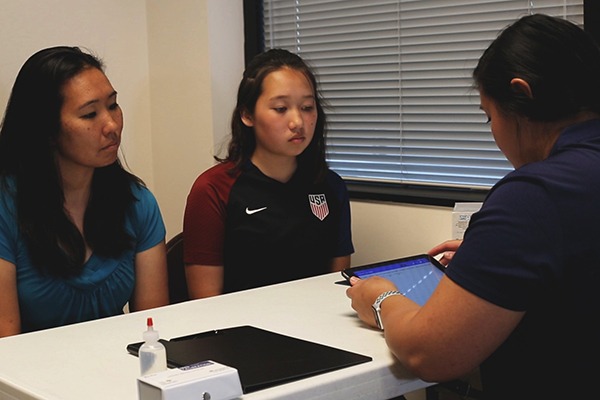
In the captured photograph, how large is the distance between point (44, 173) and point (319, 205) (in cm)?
83

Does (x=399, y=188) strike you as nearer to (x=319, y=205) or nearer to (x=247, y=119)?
(x=319, y=205)

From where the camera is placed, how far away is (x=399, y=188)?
292 centimetres

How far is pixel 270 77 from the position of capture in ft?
8.48

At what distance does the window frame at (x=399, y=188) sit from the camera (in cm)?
231

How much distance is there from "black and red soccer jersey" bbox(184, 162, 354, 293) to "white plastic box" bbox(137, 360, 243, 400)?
1.19m

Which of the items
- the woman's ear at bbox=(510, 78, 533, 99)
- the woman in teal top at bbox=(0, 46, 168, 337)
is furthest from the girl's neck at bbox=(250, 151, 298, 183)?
the woman's ear at bbox=(510, 78, 533, 99)

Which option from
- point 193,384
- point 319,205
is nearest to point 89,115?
point 319,205

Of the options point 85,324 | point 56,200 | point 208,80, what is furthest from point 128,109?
point 85,324

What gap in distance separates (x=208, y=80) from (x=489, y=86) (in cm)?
191

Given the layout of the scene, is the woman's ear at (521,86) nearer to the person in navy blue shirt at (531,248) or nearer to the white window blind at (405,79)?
the person in navy blue shirt at (531,248)

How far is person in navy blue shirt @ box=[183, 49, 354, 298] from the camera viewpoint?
256cm

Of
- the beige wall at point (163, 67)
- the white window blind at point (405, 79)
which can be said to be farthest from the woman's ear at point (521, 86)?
the beige wall at point (163, 67)

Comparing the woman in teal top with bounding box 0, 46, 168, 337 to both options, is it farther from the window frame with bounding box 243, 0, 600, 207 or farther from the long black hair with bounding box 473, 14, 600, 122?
the long black hair with bounding box 473, 14, 600, 122

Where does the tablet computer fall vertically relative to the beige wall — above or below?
below
